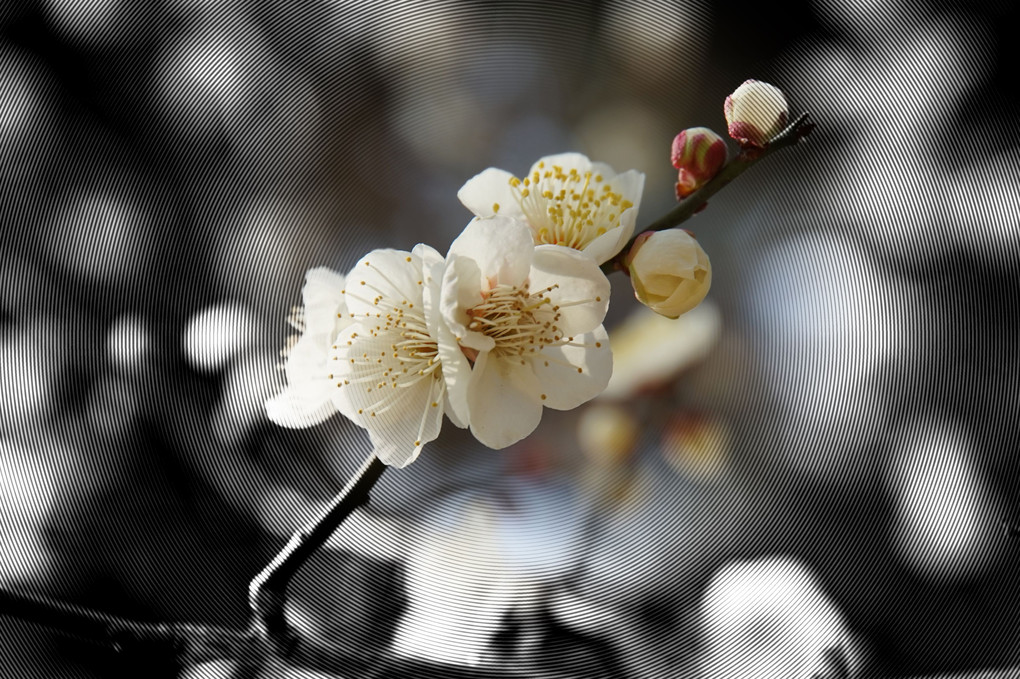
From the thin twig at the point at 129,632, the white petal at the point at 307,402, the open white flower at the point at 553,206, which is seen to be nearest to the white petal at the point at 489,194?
the open white flower at the point at 553,206

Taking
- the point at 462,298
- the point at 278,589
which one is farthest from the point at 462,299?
the point at 278,589

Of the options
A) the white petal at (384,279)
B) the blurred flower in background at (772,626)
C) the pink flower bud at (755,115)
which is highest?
the pink flower bud at (755,115)

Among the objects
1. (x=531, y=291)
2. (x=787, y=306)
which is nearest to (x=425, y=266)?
(x=531, y=291)

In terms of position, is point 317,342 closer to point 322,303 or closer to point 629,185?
point 322,303

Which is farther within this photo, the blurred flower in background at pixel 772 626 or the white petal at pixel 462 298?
the blurred flower in background at pixel 772 626

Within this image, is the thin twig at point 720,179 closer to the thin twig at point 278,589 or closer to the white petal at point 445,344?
the white petal at point 445,344

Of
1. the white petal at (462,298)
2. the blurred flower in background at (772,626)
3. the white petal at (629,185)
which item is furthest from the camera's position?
the blurred flower in background at (772,626)

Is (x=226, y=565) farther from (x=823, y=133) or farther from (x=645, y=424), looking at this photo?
(x=823, y=133)
